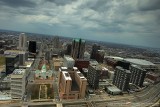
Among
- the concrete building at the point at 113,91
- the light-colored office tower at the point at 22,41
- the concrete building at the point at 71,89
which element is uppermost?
the light-colored office tower at the point at 22,41

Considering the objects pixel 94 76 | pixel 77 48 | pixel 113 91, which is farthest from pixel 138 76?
pixel 77 48

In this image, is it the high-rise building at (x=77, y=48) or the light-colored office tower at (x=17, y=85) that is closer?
the light-colored office tower at (x=17, y=85)

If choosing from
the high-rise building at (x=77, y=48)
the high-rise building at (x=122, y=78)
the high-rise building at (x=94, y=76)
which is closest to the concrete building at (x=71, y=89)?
the high-rise building at (x=94, y=76)

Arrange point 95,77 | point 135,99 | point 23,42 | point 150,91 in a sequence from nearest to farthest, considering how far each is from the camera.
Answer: point 135,99 → point 95,77 → point 150,91 → point 23,42

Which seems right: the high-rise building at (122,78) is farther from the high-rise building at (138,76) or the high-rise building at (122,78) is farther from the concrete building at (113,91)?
the high-rise building at (138,76)

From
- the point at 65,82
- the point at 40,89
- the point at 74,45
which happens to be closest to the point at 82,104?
the point at 65,82

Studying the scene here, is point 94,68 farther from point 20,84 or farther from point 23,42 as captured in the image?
point 23,42
